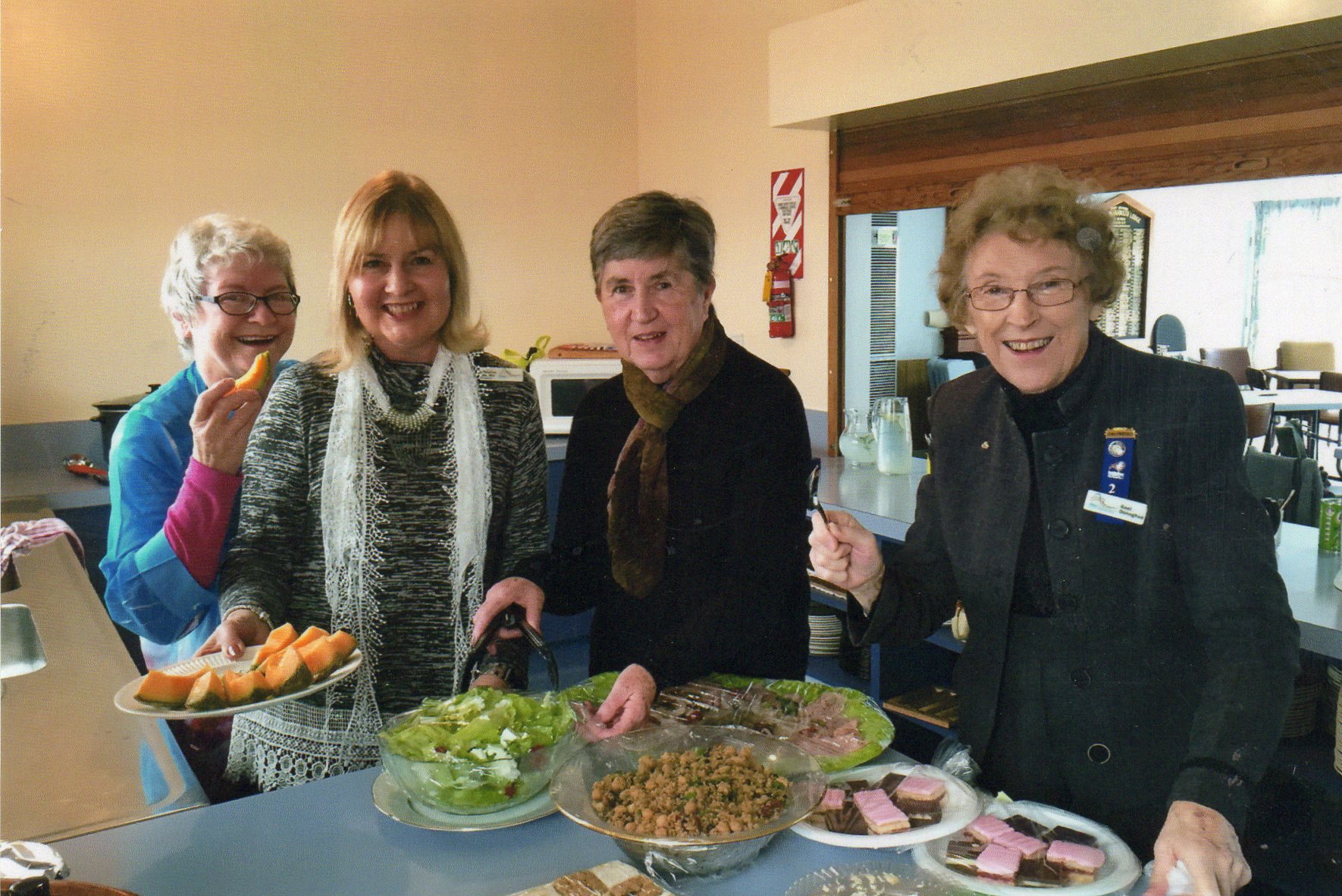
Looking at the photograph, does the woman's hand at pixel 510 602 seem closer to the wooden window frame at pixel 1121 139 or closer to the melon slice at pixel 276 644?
the melon slice at pixel 276 644

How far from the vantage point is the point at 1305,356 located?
186 cm

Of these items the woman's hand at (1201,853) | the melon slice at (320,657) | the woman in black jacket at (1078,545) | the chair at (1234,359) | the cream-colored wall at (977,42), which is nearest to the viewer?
the woman's hand at (1201,853)

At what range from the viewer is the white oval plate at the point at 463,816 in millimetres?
1015

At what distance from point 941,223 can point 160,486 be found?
7.09 ft

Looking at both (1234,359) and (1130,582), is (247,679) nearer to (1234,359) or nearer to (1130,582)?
(1130,582)

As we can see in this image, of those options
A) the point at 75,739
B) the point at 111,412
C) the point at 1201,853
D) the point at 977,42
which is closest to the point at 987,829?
the point at 1201,853

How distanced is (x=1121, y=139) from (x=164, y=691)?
207 centimetres

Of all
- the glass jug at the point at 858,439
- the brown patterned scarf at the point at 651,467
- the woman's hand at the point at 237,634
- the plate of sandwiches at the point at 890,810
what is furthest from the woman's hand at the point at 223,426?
the glass jug at the point at 858,439

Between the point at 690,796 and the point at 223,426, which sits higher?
the point at 223,426

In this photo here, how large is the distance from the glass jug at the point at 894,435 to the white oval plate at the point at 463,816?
195 centimetres

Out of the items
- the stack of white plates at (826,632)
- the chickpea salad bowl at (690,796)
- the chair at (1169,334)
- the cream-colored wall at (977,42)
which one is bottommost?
the stack of white plates at (826,632)

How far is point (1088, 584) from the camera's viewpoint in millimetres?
1148

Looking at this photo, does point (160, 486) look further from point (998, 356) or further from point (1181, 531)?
point (1181, 531)

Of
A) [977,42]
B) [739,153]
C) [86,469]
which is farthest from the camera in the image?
[739,153]
